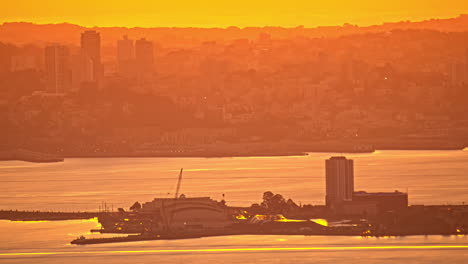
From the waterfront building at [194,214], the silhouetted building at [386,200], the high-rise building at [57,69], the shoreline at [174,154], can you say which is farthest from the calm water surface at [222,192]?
the high-rise building at [57,69]

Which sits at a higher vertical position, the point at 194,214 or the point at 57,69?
the point at 57,69

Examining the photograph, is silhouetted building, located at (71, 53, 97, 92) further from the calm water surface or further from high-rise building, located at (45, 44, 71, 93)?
the calm water surface

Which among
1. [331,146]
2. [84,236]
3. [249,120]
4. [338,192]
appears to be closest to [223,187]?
[338,192]

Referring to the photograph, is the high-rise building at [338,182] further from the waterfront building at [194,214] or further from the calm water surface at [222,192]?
the waterfront building at [194,214]

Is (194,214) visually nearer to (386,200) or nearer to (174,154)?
(386,200)

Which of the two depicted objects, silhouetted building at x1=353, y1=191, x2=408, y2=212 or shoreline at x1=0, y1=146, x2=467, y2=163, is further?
shoreline at x1=0, y1=146, x2=467, y2=163

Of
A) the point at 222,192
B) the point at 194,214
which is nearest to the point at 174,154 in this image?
the point at 222,192

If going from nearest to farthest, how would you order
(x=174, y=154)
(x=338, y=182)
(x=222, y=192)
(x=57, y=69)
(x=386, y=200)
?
(x=386, y=200) → (x=338, y=182) → (x=222, y=192) → (x=174, y=154) → (x=57, y=69)

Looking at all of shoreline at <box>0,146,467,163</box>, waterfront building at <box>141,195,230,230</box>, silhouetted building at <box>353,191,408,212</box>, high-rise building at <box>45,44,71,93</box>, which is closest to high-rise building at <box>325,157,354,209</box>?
silhouetted building at <box>353,191,408,212</box>
